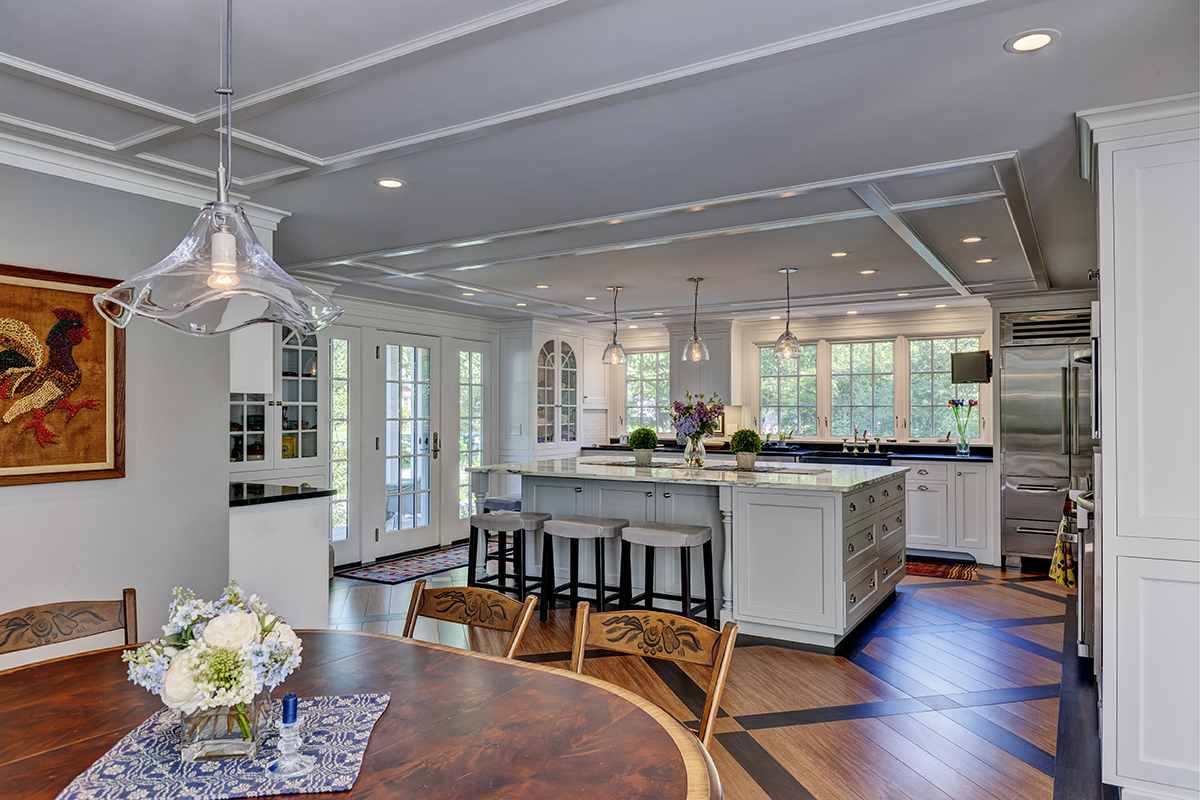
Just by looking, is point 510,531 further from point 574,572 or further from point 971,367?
point 971,367

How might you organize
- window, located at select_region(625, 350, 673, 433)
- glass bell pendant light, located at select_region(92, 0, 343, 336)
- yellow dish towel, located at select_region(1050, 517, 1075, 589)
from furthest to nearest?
1. window, located at select_region(625, 350, 673, 433)
2. yellow dish towel, located at select_region(1050, 517, 1075, 589)
3. glass bell pendant light, located at select_region(92, 0, 343, 336)

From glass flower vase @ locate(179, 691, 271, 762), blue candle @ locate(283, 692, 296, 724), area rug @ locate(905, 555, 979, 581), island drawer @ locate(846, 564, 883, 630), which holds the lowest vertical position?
area rug @ locate(905, 555, 979, 581)

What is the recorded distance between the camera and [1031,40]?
78.6 inches

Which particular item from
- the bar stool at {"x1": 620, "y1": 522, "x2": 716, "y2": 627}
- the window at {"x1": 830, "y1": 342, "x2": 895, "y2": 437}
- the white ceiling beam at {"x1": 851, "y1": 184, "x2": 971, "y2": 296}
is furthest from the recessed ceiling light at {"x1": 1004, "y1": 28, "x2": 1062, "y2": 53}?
the window at {"x1": 830, "y1": 342, "x2": 895, "y2": 437}

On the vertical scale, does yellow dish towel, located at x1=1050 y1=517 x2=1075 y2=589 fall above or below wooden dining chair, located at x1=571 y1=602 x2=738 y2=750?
below

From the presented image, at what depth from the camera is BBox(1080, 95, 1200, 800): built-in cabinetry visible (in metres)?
2.39

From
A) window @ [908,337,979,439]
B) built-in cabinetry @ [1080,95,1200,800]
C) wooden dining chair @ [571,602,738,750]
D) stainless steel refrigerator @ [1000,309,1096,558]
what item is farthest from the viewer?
window @ [908,337,979,439]

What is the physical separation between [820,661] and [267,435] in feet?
13.8

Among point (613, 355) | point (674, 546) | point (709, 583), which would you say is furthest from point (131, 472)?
point (613, 355)

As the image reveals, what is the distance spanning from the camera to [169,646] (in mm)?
1380

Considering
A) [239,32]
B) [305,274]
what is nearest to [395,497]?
[305,274]

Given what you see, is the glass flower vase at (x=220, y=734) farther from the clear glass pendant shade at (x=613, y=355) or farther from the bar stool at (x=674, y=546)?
the clear glass pendant shade at (x=613, y=355)

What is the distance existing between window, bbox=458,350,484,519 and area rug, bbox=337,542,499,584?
750 millimetres

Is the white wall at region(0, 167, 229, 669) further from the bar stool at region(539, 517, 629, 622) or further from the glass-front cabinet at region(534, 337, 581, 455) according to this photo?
the glass-front cabinet at region(534, 337, 581, 455)
